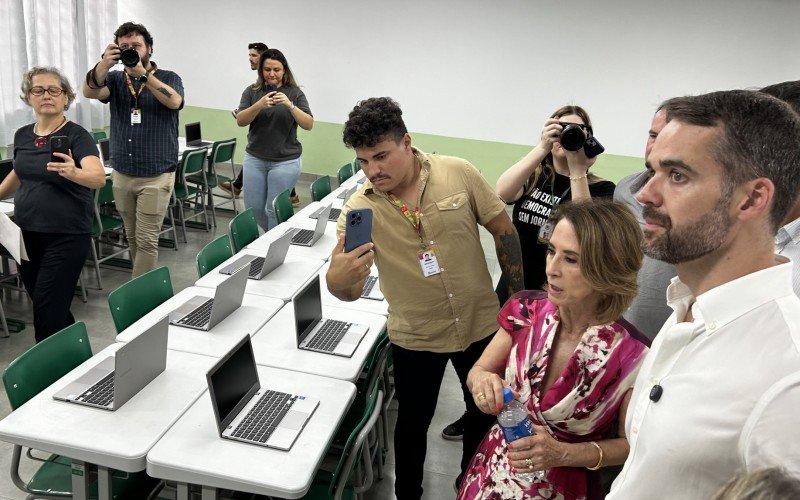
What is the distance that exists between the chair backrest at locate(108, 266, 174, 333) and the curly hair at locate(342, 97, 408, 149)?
1361mm

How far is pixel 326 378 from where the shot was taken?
7.90 ft

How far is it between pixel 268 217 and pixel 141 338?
9.68ft

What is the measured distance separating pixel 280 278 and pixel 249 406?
1330mm

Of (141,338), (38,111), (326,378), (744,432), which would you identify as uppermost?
(38,111)

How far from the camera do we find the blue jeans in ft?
15.9

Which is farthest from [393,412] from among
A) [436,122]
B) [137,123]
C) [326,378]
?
[436,122]

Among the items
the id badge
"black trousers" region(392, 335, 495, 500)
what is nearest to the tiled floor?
"black trousers" region(392, 335, 495, 500)

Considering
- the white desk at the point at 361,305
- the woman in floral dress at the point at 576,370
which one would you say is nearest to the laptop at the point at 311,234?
the white desk at the point at 361,305

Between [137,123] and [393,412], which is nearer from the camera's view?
[393,412]

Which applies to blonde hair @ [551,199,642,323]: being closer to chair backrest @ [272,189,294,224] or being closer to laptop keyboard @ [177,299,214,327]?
laptop keyboard @ [177,299,214,327]

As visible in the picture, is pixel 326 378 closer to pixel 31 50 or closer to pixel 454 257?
pixel 454 257

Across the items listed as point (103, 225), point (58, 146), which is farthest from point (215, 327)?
point (103, 225)

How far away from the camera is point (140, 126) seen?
13.0ft

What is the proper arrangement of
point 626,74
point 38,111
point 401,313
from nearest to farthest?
1. point 401,313
2. point 38,111
3. point 626,74
